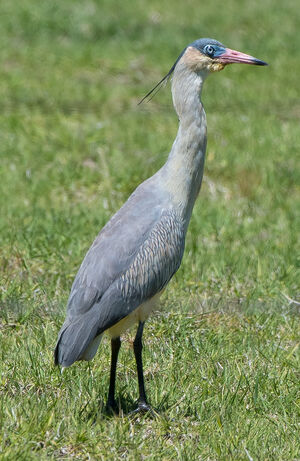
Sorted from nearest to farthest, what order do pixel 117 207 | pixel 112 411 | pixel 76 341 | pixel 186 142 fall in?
1. pixel 76 341
2. pixel 112 411
3. pixel 186 142
4. pixel 117 207

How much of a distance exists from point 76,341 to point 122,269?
0.44m

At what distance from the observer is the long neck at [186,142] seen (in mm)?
4305

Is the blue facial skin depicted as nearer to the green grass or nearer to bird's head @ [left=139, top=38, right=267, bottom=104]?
bird's head @ [left=139, top=38, right=267, bottom=104]

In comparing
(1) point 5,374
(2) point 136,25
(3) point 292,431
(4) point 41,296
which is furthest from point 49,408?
(2) point 136,25

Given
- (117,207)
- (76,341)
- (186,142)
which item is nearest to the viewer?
(76,341)

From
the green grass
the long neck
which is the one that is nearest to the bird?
the long neck

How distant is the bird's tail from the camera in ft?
12.5

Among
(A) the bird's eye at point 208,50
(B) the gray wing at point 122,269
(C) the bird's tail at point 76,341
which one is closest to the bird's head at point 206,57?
(A) the bird's eye at point 208,50

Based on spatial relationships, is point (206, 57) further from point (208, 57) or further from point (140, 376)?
point (140, 376)

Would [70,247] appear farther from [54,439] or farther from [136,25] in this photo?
[136,25]

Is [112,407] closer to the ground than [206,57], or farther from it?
closer to the ground

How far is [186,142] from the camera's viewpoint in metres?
4.34

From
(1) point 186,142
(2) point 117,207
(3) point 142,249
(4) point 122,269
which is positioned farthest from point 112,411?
(2) point 117,207

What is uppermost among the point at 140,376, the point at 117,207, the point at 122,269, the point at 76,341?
the point at 122,269
